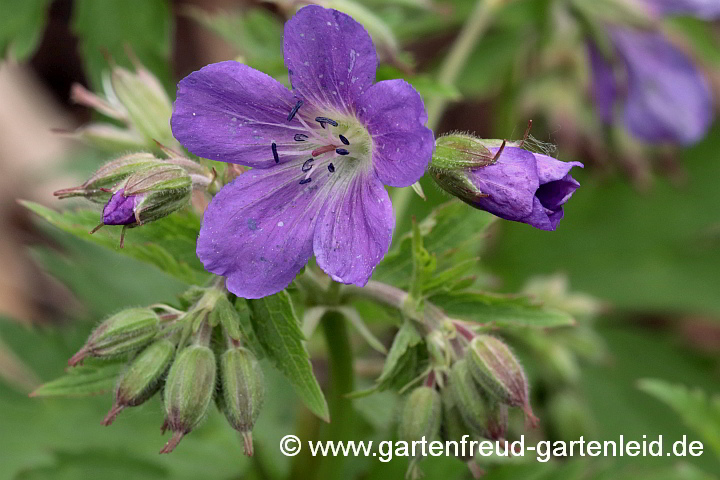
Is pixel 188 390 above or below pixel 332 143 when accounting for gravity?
below

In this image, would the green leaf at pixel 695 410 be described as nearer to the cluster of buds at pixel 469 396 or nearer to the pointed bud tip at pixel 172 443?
the cluster of buds at pixel 469 396

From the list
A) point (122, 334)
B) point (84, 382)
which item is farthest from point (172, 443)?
point (84, 382)

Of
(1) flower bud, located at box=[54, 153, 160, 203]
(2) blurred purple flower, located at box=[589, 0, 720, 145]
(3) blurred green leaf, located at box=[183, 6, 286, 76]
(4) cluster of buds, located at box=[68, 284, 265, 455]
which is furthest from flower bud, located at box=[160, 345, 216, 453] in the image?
(2) blurred purple flower, located at box=[589, 0, 720, 145]

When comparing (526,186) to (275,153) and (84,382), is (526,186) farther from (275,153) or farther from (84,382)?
(84,382)

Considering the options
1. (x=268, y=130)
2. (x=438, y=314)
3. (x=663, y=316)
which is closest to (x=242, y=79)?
(x=268, y=130)

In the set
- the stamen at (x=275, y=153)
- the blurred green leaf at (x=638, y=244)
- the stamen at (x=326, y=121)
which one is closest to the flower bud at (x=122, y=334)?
the stamen at (x=275, y=153)

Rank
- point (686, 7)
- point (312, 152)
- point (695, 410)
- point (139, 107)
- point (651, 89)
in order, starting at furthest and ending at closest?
point (651, 89), point (686, 7), point (695, 410), point (139, 107), point (312, 152)

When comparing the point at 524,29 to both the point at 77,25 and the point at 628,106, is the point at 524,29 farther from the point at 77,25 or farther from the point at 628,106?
the point at 77,25
